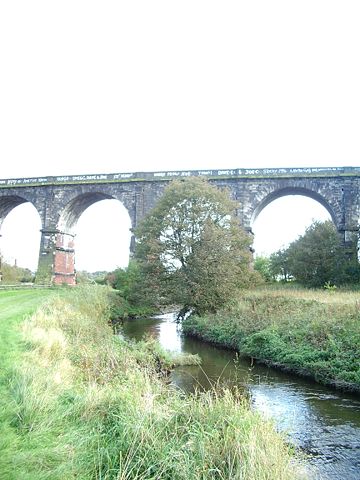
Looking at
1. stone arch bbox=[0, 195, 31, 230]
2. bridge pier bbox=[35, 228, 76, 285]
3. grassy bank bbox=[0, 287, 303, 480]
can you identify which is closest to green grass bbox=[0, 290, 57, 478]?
grassy bank bbox=[0, 287, 303, 480]

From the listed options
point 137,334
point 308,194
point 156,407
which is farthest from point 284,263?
point 156,407

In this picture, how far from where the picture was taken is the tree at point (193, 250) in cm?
2269

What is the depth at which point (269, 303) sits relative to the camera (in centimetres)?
2070

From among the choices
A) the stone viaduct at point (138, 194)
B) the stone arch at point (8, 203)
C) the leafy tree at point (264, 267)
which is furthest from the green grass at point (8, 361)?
the leafy tree at point (264, 267)

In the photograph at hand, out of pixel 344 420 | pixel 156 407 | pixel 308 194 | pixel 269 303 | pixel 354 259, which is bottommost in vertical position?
pixel 344 420

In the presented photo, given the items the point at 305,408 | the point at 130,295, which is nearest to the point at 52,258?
the point at 130,295

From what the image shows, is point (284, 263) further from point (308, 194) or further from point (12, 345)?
point (12, 345)

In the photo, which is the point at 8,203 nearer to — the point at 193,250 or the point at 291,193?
the point at 193,250

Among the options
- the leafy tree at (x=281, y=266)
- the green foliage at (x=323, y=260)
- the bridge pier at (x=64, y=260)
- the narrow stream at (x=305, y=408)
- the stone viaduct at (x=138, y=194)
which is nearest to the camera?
the narrow stream at (x=305, y=408)

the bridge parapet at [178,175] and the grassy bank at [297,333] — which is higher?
the bridge parapet at [178,175]

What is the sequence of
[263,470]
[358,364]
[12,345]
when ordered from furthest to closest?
[358,364] → [12,345] → [263,470]

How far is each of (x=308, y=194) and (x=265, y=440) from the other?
30935 mm

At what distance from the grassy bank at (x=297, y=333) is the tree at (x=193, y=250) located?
1.37 meters

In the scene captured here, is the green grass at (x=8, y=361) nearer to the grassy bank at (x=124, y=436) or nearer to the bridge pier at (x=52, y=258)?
the grassy bank at (x=124, y=436)
